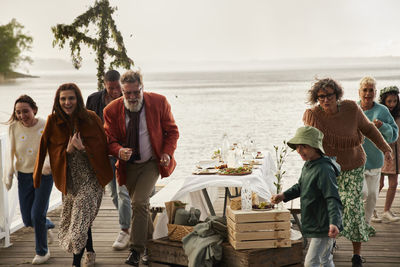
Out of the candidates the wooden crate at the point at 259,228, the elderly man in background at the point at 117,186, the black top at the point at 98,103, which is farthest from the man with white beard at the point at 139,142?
the wooden crate at the point at 259,228

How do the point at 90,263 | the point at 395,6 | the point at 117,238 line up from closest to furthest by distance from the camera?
the point at 90,263, the point at 117,238, the point at 395,6

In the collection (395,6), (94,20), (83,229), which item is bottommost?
A: (83,229)

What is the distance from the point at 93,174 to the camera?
4035mm

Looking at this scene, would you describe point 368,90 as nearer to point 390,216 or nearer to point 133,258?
point 390,216

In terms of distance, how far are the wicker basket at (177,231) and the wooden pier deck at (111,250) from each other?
1.90 ft

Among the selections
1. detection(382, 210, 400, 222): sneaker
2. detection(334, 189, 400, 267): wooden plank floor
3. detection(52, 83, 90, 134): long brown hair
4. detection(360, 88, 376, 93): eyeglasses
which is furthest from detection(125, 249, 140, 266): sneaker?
detection(382, 210, 400, 222): sneaker

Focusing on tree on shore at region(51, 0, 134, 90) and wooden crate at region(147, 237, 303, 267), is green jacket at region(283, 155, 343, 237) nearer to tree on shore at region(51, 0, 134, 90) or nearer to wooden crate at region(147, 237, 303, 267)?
wooden crate at region(147, 237, 303, 267)

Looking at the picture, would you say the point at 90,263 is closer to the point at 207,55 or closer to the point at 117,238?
the point at 117,238

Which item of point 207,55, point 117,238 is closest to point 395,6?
point 207,55

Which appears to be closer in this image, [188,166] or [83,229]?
[83,229]

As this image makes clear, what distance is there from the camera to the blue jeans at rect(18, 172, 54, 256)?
433 centimetres

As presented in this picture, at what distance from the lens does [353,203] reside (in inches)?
161

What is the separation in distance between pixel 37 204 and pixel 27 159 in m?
0.48

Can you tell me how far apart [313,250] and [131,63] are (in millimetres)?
6602
